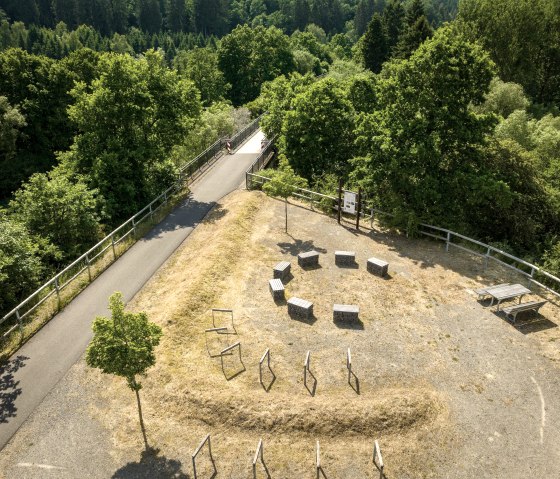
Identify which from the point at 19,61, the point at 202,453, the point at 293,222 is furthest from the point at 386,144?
the point at 19,61

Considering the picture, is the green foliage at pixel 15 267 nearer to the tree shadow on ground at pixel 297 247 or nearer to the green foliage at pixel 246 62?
the tree shadow on ground at pixel 297 247

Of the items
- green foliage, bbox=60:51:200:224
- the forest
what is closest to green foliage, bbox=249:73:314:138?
the forest

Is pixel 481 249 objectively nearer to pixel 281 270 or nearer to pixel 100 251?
pixel 281 270

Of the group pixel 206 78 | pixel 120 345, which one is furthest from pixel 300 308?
pixel 206 78

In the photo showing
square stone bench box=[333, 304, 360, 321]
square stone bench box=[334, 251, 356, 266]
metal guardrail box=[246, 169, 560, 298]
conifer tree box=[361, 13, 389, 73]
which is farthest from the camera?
conifer tree box=[361, 13, 389, 73]

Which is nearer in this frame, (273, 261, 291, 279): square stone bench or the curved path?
the curved path

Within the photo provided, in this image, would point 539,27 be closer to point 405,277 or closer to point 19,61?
point 405,277

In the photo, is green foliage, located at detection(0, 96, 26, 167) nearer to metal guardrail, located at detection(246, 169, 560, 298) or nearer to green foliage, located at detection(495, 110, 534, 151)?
metal guardrail, located at detection(246, 169, 560, 298)
